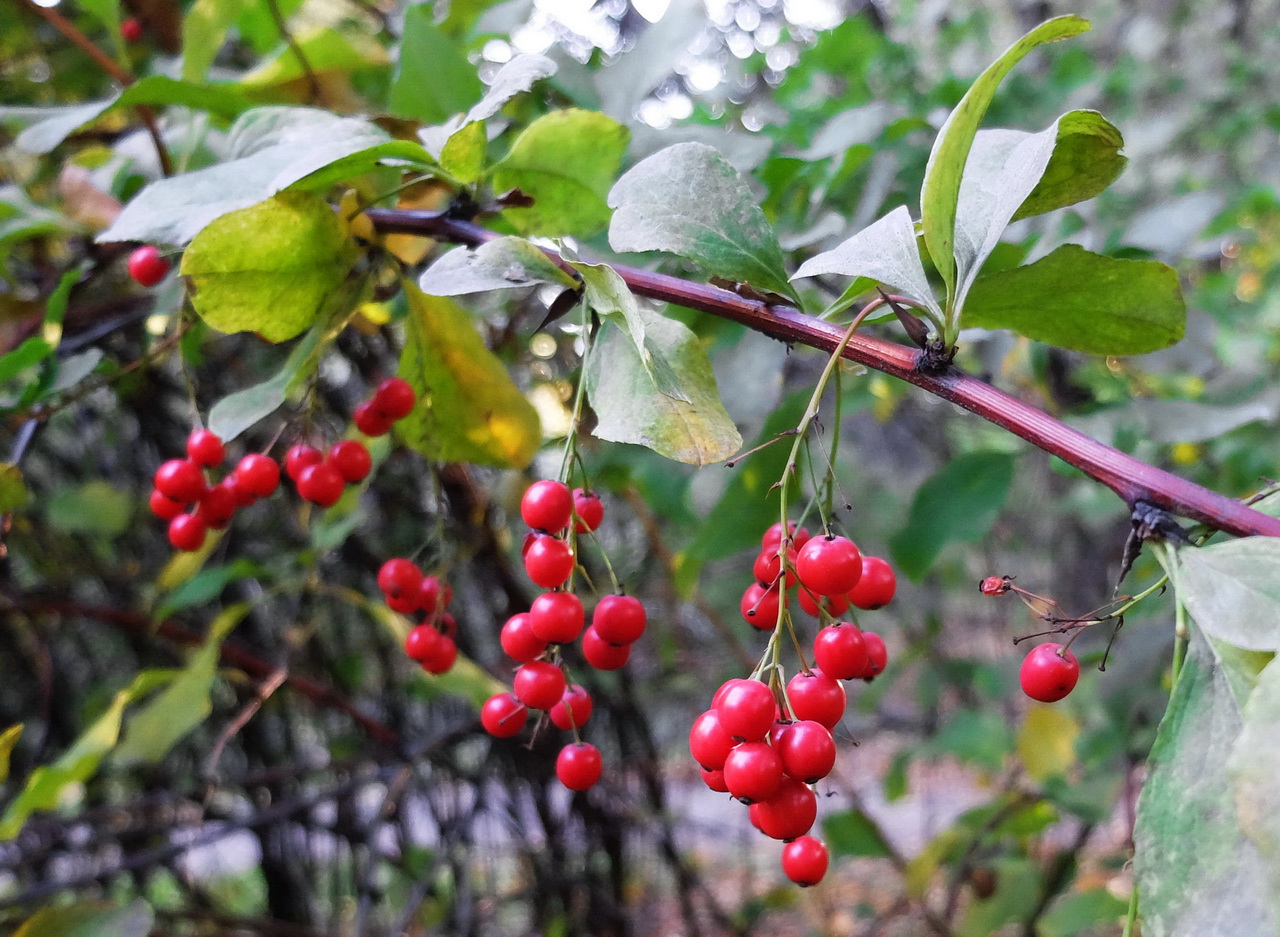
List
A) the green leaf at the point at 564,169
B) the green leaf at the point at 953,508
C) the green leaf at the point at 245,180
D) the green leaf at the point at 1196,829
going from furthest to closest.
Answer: the green leaf at the point at 953,508, the green leaf at the point at 564,169, the green leaf at the point at 245,180, the green leaf at the point at 1196,829

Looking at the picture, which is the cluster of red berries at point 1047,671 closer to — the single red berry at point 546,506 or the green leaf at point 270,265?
the single red berry at point 546,506

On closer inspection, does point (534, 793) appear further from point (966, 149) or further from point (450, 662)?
point (966, 149)

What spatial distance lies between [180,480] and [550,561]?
1.59 ft

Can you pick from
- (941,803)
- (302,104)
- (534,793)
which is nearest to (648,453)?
(302,104)

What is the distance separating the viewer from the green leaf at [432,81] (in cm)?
83

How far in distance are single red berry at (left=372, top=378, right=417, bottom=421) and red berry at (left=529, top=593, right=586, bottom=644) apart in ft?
0.93

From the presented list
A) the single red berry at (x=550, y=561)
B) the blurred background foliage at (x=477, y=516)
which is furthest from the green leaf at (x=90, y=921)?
the single red berry at (x=550, y=561)

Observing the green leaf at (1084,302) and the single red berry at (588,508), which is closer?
the green leaf at (1084,302)

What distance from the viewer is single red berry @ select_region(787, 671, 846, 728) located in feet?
1.69

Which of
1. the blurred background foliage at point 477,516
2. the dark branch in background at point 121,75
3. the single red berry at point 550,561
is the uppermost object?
the dark branch in background at point 121,75

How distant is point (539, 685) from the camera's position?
1.90 ft

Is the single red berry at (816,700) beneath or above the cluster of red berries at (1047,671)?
beneath

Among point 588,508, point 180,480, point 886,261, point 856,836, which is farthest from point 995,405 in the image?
point 856,836

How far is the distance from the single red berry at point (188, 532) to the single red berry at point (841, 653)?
2.22ft
